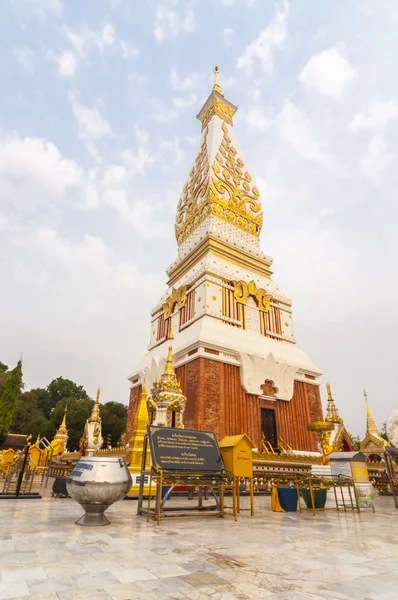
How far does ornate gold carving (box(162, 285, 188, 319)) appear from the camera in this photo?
65.3ft

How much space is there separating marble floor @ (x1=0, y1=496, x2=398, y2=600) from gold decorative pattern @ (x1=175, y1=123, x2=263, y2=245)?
62.2 ft

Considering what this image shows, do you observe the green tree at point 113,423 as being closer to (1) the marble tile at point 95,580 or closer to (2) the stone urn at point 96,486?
(2) the stone urn at point 96,486

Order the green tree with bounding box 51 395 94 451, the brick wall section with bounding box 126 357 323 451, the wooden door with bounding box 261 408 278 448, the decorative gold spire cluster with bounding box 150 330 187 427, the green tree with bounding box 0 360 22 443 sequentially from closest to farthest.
A: the decorative gold spire cluster with bounding box 150 330 187 427, the brick wall section with bounding box 126 357 323 451, the wooden door with bounding box 261 408 278 448, the green tree with bounding box 0 360 22 443, the green tree with bounding box 51 395 94 451

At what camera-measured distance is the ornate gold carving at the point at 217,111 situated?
27859 millimetres

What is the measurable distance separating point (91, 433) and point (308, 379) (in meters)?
12.9

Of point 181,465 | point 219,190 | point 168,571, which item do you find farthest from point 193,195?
point 168,571

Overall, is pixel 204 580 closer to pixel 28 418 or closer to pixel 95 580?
pixel 95 580

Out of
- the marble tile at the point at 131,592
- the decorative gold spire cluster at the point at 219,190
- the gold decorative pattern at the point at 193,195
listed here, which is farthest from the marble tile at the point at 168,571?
the gold decorative pattern at the point at 193,195

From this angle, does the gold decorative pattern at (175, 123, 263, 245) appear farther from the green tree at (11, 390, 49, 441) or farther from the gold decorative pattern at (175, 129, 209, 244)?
the green tree at (11, 390, 49, 441)

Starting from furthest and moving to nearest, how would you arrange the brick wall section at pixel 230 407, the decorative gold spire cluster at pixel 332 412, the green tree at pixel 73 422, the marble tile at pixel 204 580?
the green tree at pixel 73 422 < the decorative gold spire cluster at pixel 332 412 < the brick wall section at pixel 230 407 < the marble tile at pixel 204 580

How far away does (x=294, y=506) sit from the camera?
8.02 m

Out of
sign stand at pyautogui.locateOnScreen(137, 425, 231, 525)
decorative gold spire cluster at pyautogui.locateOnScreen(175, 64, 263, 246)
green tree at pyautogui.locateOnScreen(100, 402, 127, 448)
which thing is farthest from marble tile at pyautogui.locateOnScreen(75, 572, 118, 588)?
green tree at pyautogui.locateOnScreen(100, 402, 127, 448)

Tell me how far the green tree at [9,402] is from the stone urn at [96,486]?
30.7m

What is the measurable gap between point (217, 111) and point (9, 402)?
1185 inches
